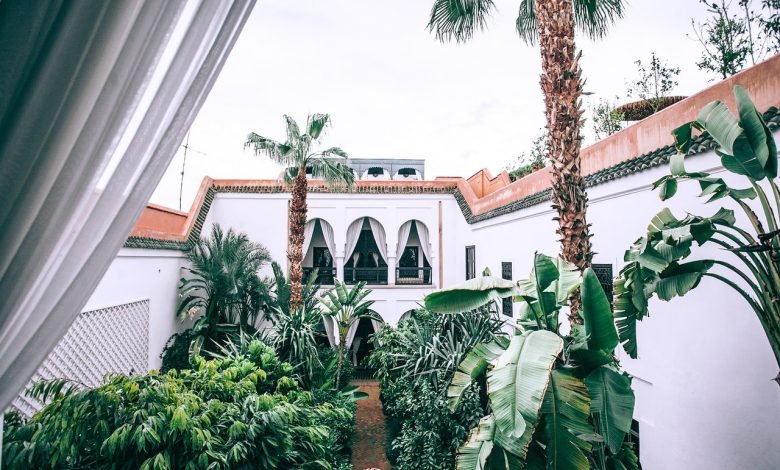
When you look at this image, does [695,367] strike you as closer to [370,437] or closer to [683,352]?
[683,352]

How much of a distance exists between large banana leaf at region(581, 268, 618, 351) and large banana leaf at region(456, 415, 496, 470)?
42.1 inches

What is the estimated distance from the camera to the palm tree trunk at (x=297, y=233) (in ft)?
30.5

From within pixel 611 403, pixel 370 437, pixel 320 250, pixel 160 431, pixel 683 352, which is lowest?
pixel 370 437

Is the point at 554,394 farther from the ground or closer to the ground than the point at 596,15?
closer to the ground

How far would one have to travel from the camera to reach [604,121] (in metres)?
10.5

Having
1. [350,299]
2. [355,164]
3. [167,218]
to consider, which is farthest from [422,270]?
[167,218]

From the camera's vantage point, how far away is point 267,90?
5.09 meters

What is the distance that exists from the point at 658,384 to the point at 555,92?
3440 mm

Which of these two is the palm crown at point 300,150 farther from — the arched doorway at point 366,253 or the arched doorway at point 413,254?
the arched doorway at point 413,254

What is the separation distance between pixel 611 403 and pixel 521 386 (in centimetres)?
83

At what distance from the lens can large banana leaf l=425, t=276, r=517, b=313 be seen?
12.0 ft

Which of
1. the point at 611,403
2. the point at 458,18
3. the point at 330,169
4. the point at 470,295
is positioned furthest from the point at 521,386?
the point at 330,169

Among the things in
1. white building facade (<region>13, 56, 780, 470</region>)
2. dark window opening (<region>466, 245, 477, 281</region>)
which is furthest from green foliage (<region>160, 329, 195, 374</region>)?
dark window opening (<region>466, 245, 477, 281</region>)

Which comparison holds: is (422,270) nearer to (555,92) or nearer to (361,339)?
(361,339)
